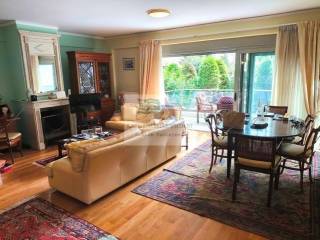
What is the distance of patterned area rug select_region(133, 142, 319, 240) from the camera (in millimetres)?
2283

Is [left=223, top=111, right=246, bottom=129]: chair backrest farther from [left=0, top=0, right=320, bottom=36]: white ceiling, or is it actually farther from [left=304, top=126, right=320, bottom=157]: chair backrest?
[left=0, top=0, right=320, bottom=36]: white ceiling

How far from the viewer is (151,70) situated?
20.0 ft

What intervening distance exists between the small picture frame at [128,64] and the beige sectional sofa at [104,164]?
3.50 metres

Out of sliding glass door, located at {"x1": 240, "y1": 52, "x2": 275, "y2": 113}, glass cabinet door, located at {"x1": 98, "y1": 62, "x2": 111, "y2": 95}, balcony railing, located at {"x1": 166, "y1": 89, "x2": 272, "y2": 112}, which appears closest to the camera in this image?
sliding glass door, located at {"x1": 240, "y1": 52, "x2": 275, "y2": 113}

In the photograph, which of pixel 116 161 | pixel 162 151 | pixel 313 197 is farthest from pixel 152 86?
pixel 313 197

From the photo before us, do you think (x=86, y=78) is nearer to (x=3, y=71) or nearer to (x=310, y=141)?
(x=3, y=71)

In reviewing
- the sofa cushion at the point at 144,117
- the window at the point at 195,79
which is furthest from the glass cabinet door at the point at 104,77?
the window at the point at 195,79

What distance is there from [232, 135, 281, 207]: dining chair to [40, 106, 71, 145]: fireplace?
4.10 meters

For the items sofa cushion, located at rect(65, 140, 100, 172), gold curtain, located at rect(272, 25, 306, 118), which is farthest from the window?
sofa cushion, located at rect(65, 140, 100, 172)

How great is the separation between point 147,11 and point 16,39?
8.92ft

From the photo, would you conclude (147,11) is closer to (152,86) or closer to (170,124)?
(170,124)

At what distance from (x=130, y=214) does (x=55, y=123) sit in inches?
145

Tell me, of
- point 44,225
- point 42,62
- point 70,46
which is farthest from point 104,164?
point 70,46

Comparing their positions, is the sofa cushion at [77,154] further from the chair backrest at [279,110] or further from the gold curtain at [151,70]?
the gold curtain at [151,70]
